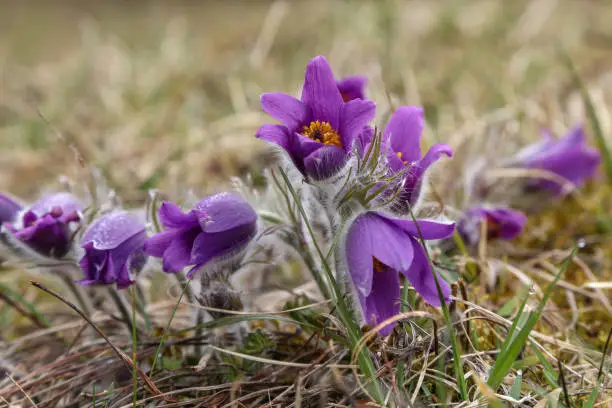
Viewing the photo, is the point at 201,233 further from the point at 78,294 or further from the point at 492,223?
the point at 492,223

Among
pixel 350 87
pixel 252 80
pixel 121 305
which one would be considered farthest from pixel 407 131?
pixel 252 80

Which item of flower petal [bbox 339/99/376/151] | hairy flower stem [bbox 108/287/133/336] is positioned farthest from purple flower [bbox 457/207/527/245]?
hairy flower stem [bbox 108/287/133/336]

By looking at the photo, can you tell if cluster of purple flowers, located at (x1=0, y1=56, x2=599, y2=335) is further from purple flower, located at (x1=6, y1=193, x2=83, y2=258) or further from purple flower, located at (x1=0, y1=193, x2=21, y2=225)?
purple flower, located at (x1=0, y1=193, x2=21, y2=225)

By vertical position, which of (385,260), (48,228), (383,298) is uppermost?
(48,228)

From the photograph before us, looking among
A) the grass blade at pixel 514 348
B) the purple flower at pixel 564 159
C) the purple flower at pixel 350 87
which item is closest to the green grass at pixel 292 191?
the grass blade at pixel 514 348

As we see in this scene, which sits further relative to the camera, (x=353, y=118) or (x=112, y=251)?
(x=112, y=251)

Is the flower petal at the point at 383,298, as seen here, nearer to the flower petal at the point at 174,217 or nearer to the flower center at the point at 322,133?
the flower center at the point at 322,133

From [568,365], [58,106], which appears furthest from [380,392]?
[58,106]
